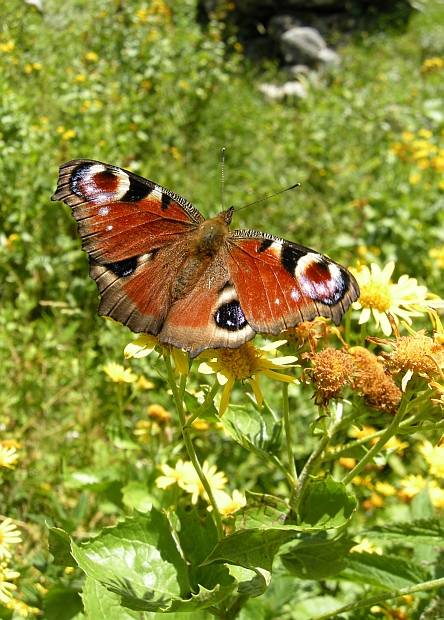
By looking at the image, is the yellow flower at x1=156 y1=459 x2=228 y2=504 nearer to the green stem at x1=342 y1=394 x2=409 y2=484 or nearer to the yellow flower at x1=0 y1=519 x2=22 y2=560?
the yellow flower at x1=0 y1=519 x2=22 y2=560

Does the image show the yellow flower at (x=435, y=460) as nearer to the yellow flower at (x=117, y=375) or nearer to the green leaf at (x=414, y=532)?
the green leaf at (x=414, y=532)

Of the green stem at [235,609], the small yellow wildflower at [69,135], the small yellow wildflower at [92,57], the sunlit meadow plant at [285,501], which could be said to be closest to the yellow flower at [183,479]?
the sunlit meadow plant at [285,501]

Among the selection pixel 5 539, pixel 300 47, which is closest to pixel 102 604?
pixel 5 539

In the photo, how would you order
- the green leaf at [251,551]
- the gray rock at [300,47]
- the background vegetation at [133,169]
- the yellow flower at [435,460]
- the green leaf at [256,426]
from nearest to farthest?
the green leaf at [251,551] < the green leaf at [256,426] < the yellow flower at [435,460] < the background vegetation at [133,169] < the gray rock at [300,47]

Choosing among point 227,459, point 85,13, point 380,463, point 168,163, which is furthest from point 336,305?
point 85,13

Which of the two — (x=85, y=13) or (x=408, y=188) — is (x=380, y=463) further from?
(x=85, y=13)
